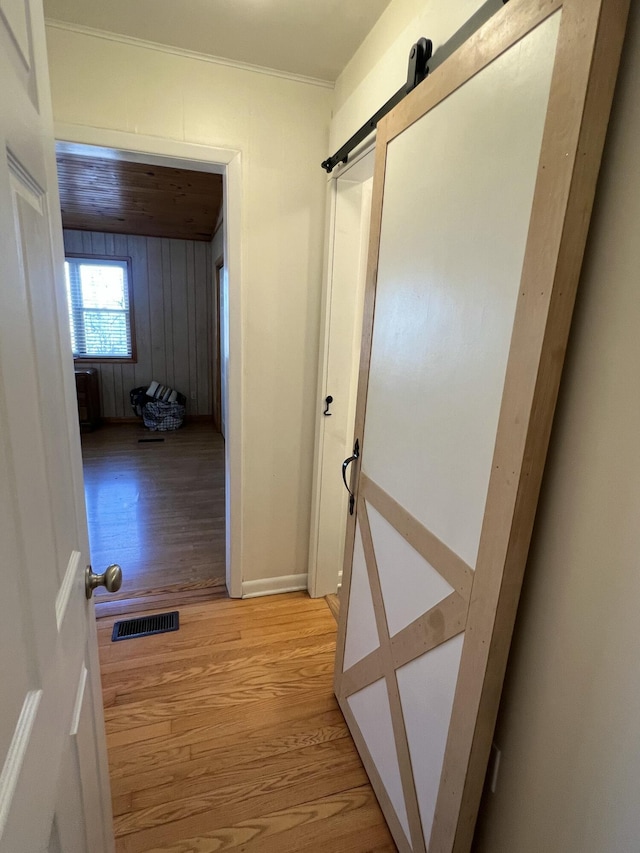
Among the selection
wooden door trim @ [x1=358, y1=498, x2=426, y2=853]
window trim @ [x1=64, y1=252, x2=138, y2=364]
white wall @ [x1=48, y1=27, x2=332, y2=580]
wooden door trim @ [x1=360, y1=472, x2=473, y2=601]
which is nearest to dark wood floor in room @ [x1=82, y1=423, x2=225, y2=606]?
white wall @ [x1=48, y1=27, x2=332, y2=580]

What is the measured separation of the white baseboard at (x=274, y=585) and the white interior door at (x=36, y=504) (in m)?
1.55

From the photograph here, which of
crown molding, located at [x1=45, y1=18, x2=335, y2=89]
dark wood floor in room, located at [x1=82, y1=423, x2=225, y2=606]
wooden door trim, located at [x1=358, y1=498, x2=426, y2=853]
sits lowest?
dark wood floor in room, located at [x1=82, y1=423, x2=225, y2=606]

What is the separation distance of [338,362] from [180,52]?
57.6 inches

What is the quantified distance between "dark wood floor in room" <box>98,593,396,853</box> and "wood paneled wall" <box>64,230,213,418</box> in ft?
14.9

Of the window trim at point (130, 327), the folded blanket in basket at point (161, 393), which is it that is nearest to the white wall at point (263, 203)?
the folded blanket in basket at point (161, 393)

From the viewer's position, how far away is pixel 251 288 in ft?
6.75

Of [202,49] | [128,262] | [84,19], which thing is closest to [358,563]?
[202,49]

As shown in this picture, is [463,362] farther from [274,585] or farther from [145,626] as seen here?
[145,626]

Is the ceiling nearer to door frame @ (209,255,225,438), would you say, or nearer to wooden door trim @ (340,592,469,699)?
wooden door trim @ (340,592,469,699)

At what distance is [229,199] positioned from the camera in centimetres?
193

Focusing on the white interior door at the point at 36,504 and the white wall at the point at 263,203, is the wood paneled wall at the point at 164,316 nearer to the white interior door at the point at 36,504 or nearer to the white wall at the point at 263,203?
the white wall at the point at 263,203

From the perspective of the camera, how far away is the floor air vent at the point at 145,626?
6.84ft

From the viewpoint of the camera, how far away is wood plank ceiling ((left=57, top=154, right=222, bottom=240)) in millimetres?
3211

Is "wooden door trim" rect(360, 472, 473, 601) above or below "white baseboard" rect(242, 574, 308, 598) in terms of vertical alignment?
above
